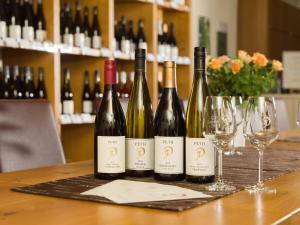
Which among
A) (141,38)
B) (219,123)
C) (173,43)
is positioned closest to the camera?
(219,123)

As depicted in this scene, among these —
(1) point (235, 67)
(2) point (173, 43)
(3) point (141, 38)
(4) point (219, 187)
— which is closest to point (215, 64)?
(1) point (235, 67)

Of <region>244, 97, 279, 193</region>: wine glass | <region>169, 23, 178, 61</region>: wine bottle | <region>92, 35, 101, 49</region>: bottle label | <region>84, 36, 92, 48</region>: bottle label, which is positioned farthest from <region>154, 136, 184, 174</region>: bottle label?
<region>169, 23, 178, 61</region>: wine bottle

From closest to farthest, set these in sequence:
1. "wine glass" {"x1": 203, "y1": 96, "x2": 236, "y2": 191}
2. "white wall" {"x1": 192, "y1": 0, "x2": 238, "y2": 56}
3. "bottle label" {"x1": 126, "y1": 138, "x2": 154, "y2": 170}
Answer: "wine glass" {"x1": 203, "y1": 96, "x2": 236, "y2": 191}
"bottle label" {"x1": 126, "y1": 138, "x2": 154, "y2": 170}
"white wall" {"x1": 192, "y1": 0, "x2": 238, "y2": 56}

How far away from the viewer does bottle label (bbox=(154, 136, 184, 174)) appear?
43.9 inches

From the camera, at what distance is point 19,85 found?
3332 mm

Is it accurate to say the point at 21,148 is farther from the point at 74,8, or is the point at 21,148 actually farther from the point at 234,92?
the point at 74,8

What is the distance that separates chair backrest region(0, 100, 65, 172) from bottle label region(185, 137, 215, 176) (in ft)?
2.14

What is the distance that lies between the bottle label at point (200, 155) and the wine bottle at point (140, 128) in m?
0.12

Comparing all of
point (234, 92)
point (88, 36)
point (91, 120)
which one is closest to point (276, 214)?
point (234, 92)

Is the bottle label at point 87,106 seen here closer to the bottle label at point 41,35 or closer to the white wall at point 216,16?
the bottle label at point 41,35

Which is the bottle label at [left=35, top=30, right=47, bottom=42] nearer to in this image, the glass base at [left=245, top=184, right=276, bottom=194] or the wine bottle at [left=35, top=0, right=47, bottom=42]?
the wine bottle at [left=35, top=0, right=47, bottom=42]

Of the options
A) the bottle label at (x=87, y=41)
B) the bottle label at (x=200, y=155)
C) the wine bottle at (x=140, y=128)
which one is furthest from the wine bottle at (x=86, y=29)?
the bottle label at (x=200, y=155)

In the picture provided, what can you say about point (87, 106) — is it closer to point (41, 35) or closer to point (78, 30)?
point (78, 30)

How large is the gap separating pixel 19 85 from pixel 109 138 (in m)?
2.32
